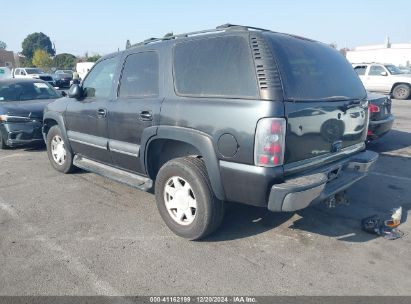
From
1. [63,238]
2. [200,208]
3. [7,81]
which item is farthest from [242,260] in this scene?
[7,81]

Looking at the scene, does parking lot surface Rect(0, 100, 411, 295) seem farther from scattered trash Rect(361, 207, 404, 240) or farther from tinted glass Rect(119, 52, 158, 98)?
tinted glass Rect(119, 52, 158, 98)

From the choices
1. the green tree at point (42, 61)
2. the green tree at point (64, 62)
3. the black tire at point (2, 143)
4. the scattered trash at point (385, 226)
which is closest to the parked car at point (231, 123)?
the scattered trash at point (385, 226)

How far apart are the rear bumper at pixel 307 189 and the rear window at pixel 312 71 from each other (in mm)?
691

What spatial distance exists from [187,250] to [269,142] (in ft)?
4.45

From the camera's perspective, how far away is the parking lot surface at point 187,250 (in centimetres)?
276

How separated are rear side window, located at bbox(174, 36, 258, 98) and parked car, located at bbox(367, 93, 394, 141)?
13.6ft

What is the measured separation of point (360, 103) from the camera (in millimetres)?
3631

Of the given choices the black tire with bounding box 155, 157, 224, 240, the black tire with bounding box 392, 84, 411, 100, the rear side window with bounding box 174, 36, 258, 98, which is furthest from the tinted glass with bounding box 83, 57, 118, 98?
the black tire with bounding box 392, 84, 411, 100

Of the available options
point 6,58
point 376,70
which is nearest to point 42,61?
point 6,58

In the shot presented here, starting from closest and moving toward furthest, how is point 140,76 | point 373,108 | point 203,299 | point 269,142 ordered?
1. point 203,299
2. point 269,142
3. point 140,76
4. point 373,108

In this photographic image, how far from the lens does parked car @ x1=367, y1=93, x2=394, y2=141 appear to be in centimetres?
629

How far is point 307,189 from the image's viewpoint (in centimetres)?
281

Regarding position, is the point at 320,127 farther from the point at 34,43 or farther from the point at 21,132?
the point at 34,43

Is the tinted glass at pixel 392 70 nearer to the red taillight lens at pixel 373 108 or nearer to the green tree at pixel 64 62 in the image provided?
the red taillight lens at pixel 373 108
